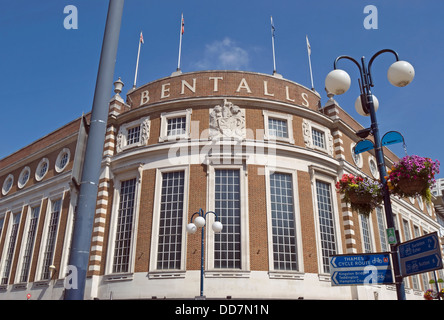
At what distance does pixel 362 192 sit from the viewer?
32.5 ft

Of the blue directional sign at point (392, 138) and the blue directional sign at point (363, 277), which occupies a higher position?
the blue directional sign at point (392, 138)

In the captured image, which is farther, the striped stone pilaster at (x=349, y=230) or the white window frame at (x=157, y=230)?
the striped stone pilaster at (x=349, y=230)

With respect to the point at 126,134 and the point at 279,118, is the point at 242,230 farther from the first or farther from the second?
the point at 126,134

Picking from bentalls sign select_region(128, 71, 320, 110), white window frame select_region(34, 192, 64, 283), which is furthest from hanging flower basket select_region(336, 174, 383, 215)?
white window frame select_region(34, 192, 64, 283)

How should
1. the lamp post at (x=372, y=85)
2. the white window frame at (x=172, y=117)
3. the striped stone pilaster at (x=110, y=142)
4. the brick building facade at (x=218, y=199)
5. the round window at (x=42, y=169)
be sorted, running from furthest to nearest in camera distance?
the round window at (x=42, y=169) < the striped stone pilaster at (x=110, y=142) < the white window frame at (x=172, y=117) < the brick building facade at (x=218, y=199) < the lamp post at (x=372, y=85)

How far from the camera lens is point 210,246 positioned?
22625mm

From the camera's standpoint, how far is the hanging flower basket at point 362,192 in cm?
985

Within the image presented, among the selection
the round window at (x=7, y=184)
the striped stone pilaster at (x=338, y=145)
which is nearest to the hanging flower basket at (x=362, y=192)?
the striped stone pilaster at (x=338, y=145)

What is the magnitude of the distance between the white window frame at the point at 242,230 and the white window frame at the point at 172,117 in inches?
119

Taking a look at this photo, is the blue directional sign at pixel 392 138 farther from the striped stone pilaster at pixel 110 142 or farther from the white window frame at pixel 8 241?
the white window frame at pixel 8 241

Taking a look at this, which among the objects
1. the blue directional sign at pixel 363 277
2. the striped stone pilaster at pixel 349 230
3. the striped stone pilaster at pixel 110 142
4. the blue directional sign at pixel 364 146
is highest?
the striped stone pilaster at pixel 110 142

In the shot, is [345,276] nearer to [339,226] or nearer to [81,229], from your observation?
[81,229]

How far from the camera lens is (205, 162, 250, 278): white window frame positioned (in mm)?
21891
